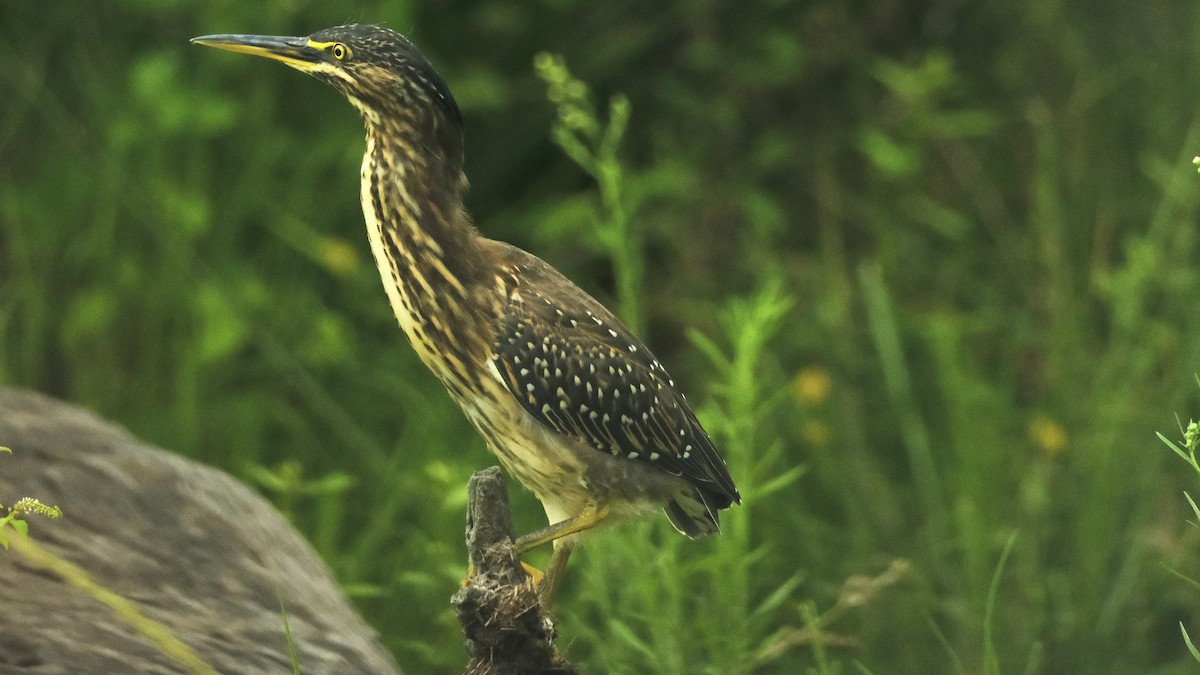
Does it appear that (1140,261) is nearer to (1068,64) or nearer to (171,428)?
(1068,64)

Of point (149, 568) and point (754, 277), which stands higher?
Answer: point (149, 568)

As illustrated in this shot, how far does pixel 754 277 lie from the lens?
20.1ft

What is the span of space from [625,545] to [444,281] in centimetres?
100

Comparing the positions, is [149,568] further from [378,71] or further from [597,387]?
[378,71]

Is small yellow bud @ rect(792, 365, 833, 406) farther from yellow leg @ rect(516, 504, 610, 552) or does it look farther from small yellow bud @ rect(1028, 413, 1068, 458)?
yellow leg @ rect(516, 504, 610, 552)

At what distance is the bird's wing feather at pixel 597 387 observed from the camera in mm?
2768

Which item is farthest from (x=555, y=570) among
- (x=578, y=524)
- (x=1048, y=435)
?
(x=1048, y=435)

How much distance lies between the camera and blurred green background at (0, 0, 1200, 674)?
14.4 feet

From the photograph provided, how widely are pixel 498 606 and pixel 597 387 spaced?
1.55 ft

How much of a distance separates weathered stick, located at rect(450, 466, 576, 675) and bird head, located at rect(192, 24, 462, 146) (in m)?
0.53

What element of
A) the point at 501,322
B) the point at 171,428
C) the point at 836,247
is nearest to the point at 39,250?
the point at 171,428

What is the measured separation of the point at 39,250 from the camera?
555 centimetres

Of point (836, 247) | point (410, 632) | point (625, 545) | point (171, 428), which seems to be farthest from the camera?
point (836, 247)

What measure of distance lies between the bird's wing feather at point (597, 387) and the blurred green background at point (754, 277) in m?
0.64
